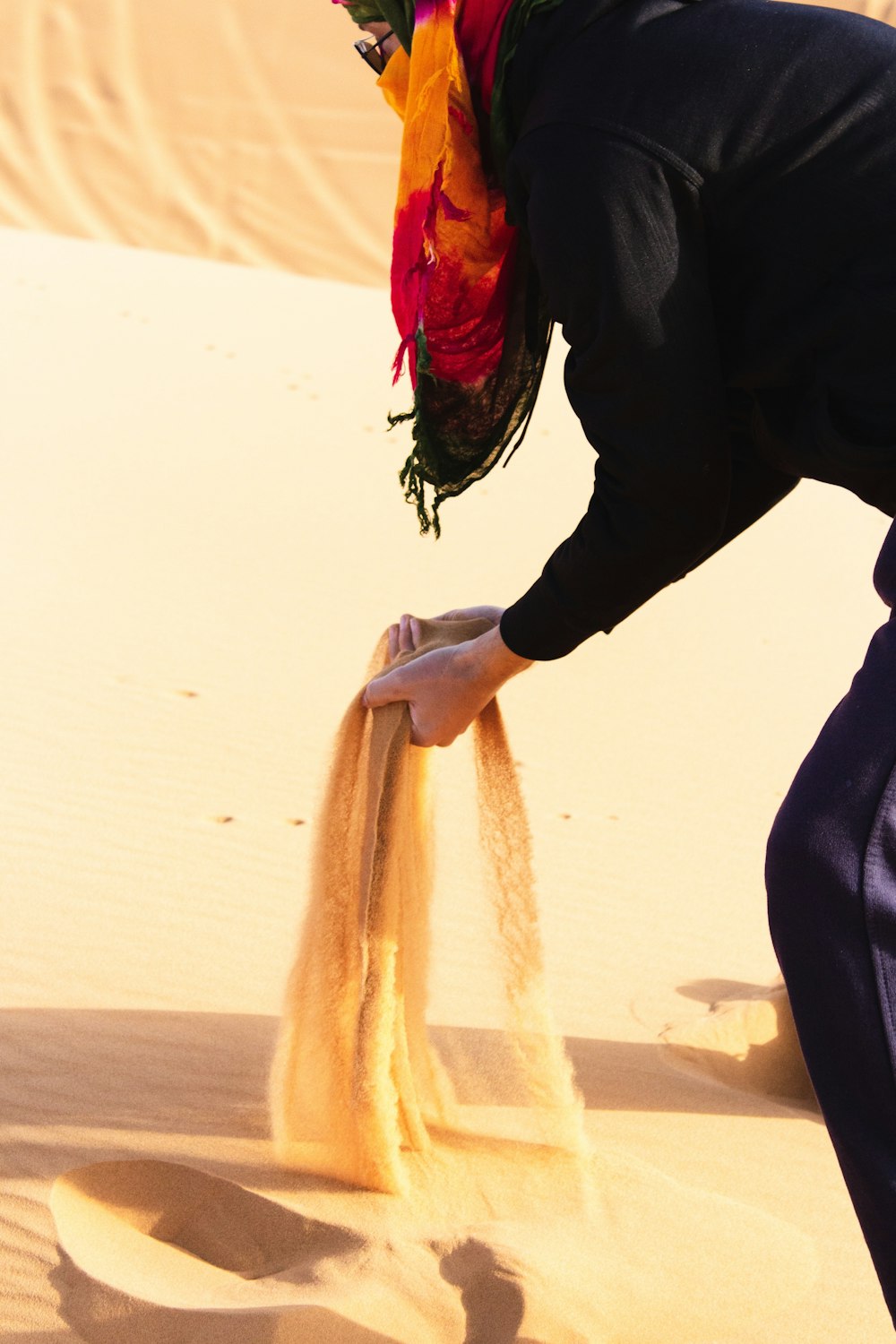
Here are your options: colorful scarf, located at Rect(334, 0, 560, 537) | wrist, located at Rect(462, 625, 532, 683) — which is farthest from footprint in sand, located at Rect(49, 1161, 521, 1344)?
colorful scarf, located at Rect(334, 0, 560, 537)

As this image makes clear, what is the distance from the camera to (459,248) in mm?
2113

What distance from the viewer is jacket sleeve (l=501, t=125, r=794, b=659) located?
1.78 metres

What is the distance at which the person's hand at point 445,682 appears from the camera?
7.74 ft

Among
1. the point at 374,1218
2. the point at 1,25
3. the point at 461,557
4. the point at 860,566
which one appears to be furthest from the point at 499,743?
the point at 1,25

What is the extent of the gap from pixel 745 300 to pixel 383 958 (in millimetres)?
1468

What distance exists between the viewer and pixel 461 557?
9109mm

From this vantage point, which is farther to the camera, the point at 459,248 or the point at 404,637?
the point at 404,637

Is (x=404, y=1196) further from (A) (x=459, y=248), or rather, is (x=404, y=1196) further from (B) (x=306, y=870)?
(B) (x=306, y=870)

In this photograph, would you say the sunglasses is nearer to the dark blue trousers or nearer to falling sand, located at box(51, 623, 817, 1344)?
falling sand, located at box(51, 623, 817, 1344)

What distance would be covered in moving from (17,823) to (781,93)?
380cm

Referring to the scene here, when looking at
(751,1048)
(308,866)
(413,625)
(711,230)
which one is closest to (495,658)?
(413,625)

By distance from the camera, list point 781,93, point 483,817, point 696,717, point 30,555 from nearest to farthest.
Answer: point 781,93
point 483,817
point 696,717
point 30,555

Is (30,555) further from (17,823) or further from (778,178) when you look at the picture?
(778,178)

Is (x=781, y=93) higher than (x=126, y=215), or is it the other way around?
(x=781, y=93)
